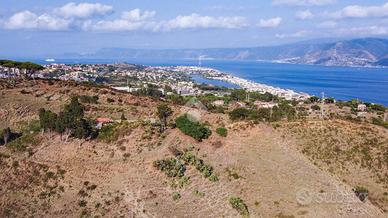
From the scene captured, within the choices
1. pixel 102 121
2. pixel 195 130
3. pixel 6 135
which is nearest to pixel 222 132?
pixel 195 130

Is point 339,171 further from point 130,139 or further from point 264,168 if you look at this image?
point 130,139

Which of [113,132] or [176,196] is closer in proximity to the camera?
[176,196]

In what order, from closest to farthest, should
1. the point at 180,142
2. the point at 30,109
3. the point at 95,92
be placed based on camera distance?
the point at 180,142 < the point at 30,109 < the point at 95,92

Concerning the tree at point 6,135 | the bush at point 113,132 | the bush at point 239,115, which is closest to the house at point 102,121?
the bush at point 113,132

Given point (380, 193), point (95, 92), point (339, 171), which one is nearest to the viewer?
point (380, 193)

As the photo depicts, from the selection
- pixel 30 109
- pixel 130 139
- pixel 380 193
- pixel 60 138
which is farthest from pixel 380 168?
pixel 30 109

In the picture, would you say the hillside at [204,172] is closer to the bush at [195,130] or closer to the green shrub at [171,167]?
the green shrub at [171,167]

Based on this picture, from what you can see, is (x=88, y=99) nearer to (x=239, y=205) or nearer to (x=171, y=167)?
(x=171, y=167)
